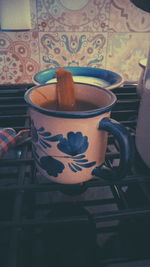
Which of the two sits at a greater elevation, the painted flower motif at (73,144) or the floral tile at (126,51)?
the floral tile at (126,51)

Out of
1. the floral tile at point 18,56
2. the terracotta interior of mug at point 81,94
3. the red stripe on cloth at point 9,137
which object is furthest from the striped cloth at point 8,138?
the floral tile at point 18,56

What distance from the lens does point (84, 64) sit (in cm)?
87

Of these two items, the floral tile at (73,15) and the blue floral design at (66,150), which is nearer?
the blue floral design at (66,150)

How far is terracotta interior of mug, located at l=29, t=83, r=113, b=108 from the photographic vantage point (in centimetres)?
36

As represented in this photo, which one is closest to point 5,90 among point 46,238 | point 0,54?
point 0,54

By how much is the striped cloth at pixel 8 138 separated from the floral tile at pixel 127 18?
55 cm

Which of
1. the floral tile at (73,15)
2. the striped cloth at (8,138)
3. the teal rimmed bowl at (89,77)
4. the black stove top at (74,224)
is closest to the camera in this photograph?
the black stove top at (74,224)

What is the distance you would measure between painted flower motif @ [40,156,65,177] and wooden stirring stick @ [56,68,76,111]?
0.09 metres

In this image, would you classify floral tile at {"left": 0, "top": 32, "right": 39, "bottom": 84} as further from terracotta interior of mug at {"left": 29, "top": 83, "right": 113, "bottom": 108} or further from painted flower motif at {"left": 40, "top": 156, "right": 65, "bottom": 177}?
painted flower motif at {"left": 40, "top": 156, "right": 65, "bottom": 177}

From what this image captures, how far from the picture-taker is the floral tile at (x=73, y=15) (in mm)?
758

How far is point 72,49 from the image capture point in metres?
0.84

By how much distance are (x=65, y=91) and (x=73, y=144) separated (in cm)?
10

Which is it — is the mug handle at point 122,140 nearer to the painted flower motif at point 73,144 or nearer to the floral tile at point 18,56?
the painted flower motif at point 73,144

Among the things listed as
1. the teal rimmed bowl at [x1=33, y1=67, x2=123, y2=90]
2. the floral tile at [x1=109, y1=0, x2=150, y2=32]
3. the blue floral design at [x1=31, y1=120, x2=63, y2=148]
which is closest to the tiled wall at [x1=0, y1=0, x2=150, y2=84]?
the floral tile at [x1=109, y1=0, x2=150, y2=32]
